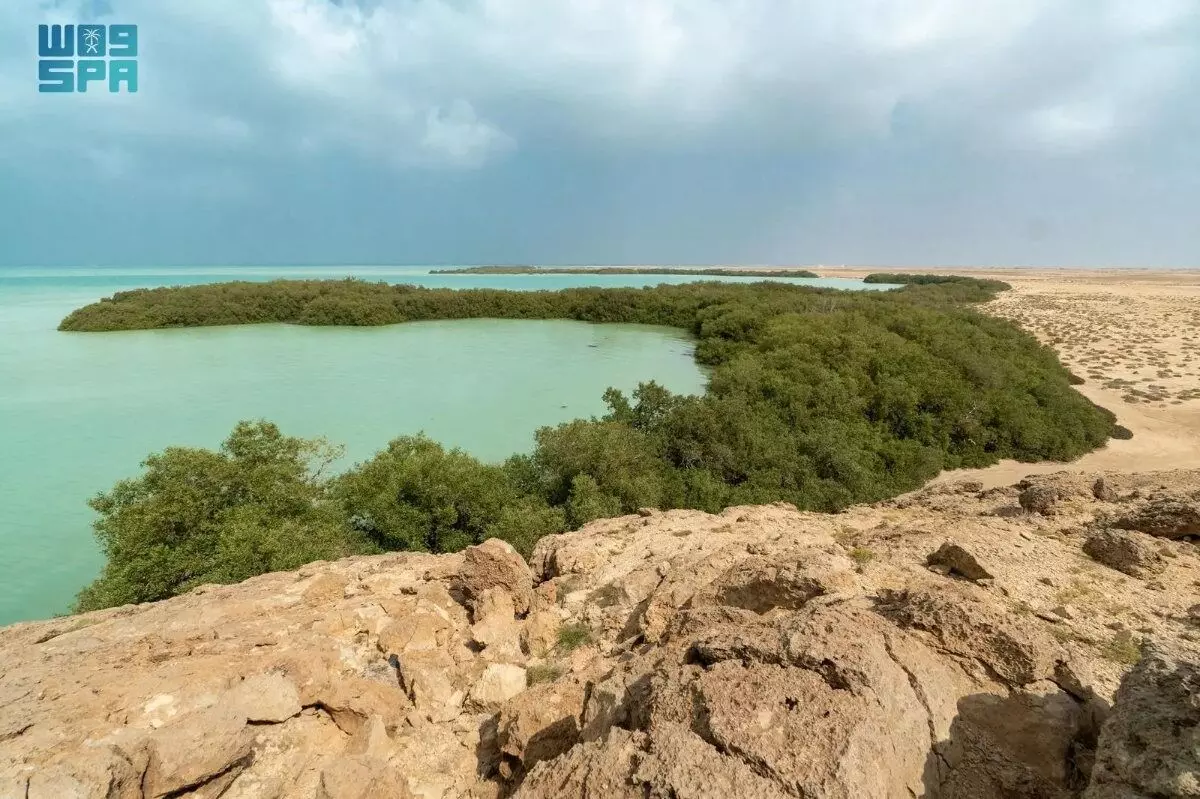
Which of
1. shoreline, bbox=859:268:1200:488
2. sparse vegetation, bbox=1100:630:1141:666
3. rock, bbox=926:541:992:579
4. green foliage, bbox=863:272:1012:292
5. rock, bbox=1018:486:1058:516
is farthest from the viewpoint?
green foliage, bbox=863:272:1012:292

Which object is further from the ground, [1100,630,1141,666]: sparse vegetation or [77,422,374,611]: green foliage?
[1100,630,1141,666]: sparse vegetation

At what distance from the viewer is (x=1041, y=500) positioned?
9.12 meters

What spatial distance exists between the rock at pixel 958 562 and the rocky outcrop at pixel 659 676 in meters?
0.03

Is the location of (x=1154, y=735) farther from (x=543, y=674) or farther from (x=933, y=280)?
(x=933, y=280)

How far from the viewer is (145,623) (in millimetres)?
6957

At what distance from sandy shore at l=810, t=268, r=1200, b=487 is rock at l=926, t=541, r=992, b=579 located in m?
16.9

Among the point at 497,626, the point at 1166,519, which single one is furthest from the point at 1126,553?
the point at 497,626

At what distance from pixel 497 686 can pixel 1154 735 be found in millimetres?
5423

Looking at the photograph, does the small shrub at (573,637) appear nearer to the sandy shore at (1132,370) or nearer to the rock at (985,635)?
the rock at (985,635)

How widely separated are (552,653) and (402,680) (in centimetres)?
182

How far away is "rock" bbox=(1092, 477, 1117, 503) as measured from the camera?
926 centimetres

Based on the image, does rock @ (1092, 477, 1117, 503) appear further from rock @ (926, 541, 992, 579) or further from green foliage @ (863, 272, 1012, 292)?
green foliage @ (863, 272, 1012, 292)

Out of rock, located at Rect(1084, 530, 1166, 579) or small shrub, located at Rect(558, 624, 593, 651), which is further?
small shrub, located at Rect(558, 624, 593, 651)

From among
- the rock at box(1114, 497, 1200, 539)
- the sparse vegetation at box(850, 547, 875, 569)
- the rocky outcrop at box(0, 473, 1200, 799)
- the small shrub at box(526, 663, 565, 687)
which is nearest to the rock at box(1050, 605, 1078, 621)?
the rocky outcrop at box(0, 473, 1200, 799)
